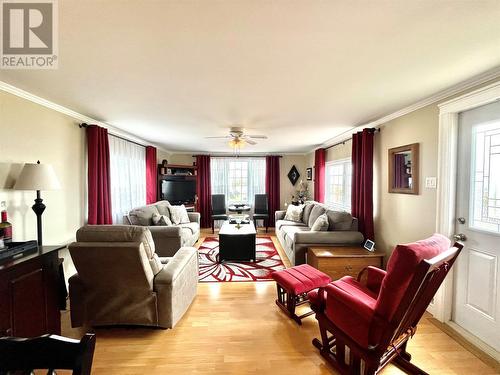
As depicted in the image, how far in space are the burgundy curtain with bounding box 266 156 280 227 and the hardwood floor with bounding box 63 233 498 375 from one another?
15.0 ft

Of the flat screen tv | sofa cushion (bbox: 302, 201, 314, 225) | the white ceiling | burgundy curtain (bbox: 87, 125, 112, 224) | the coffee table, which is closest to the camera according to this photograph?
the white ceiling

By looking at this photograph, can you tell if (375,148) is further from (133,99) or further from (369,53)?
(133,99)

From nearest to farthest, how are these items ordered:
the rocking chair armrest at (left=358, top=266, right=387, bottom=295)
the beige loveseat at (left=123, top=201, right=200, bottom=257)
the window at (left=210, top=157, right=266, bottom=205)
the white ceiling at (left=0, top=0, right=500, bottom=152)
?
the white ceiling at (left=0, top=0, right=500, bottom=152) → the rocking chair armrest at (left=358, top=266, right=387, bottom=295) → the beige loveseat at (left=123, top=201, right=200, bottom=257) → the window at (left=210, top=157, right=266, bottom=205)

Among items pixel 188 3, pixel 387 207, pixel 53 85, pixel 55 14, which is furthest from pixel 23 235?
pixel 387 207

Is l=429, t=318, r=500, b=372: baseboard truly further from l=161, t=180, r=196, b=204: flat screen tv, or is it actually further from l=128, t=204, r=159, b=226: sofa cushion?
l=161, t=180, r=196, b=204: flat screen tv

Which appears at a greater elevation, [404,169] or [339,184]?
[404,169]

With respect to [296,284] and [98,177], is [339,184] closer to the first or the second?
[296,284]

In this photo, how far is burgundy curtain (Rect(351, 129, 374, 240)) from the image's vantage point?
3512 mm

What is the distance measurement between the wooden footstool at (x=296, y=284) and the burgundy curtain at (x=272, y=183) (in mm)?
4408

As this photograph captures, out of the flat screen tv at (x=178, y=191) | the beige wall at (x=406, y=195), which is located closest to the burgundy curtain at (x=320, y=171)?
the beige wall at (x=406, y=195)

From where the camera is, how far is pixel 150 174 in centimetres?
546

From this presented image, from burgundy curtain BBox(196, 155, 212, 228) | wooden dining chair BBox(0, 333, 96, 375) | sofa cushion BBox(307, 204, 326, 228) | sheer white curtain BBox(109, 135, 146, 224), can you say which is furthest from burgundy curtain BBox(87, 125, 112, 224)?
sofa cushion BBox(307, 204, 326, 228)

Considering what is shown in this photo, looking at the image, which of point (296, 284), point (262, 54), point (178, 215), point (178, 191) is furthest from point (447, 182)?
point (178, 191)

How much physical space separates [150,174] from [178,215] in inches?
49.3
